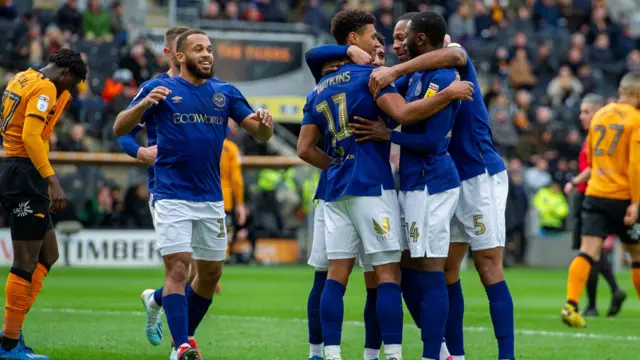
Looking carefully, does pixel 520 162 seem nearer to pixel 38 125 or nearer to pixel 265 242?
pixel 265 242

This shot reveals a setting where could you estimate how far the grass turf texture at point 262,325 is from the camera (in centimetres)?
894

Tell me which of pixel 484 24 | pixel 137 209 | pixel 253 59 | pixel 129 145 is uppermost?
pixel 484 24

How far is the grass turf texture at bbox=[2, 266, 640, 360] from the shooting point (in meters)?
8.94

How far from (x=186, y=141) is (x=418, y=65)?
184 centimetres

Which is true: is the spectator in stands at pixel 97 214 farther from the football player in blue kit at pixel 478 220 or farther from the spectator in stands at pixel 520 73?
the football player in blue kit at pixel 478 220

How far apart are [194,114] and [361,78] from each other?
1406mm

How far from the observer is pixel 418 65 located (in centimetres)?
704

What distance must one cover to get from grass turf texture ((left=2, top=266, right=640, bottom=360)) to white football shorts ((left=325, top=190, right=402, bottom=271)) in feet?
5.03

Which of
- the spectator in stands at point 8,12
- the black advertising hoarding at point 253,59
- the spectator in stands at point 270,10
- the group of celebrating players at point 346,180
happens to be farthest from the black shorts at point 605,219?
the spectator in stands at point 270,10

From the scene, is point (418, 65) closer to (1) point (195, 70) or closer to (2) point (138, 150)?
(1) point (195, 70)

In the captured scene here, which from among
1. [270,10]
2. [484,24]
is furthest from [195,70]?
[484,24]

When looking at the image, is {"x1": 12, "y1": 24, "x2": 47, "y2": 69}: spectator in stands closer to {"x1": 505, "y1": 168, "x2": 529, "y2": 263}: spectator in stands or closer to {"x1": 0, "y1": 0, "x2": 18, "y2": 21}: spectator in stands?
{"x1": 0, "y1": 0, "x2": 18, "y2": 21}: spectator in stands

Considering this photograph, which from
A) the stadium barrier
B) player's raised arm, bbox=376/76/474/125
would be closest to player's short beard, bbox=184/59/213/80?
player's raised arm, bbox=376/76/474/125

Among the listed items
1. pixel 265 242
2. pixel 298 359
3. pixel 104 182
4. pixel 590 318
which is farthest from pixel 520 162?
pixel 298 359
